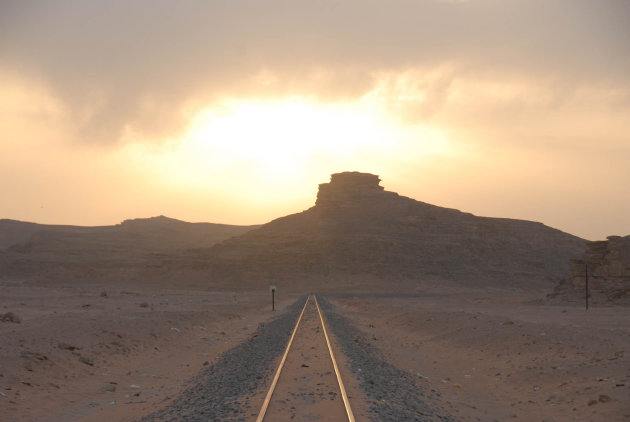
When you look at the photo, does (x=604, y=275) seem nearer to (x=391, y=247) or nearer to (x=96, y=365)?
(x=96, y=365)

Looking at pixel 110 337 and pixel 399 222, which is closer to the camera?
pixel 110 337

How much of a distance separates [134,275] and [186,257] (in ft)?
40.4

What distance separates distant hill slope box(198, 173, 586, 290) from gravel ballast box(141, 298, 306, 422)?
81035mm

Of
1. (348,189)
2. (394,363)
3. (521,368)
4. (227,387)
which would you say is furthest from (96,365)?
(348,189)

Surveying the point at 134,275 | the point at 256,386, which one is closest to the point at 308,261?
the point at 134,275

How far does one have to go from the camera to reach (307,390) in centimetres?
1201

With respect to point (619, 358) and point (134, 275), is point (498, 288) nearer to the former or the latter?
point (134, 275)

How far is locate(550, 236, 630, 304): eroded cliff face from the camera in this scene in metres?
44.3

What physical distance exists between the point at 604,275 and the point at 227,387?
142 ft

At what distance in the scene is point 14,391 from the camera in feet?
40.2

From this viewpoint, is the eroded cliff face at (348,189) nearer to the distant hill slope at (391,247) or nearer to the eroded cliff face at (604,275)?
the distant hill slope at (391,247)

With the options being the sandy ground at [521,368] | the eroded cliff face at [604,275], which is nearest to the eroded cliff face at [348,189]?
the eroded cliff face at [604,275]

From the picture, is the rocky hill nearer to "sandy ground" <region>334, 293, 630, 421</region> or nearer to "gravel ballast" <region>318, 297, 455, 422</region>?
"sandy ground" <region>334, 293, 630, 421</region>

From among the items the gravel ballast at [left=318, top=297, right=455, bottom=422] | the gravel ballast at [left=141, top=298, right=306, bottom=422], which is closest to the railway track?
the gravel ballast at [left=141, top=298, right=306, bottom=422]
